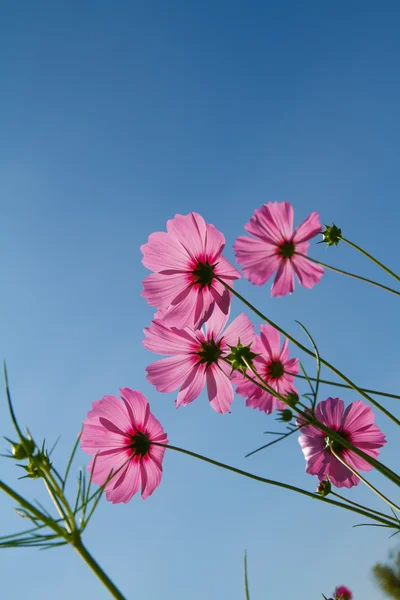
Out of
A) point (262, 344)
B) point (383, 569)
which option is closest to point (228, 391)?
point (262, 344)

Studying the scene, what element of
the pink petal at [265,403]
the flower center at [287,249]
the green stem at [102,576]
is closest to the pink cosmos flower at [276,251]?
the flower center at [287,249]

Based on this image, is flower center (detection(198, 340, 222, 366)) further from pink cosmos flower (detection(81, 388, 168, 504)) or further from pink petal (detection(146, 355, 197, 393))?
pink cosmos flower (detection(81, 388, 168, 504))

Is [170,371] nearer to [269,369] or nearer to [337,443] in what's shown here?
[269,369]

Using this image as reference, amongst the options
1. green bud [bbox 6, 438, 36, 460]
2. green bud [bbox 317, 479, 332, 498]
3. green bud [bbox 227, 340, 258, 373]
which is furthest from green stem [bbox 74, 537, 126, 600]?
green bud [bbox 317, 479, 332, 498]

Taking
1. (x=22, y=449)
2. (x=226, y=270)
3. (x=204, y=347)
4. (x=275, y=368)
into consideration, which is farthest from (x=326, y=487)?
(x=22, y=449)

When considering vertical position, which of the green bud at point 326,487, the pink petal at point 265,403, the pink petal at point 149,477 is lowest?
the green bud at point 326,487

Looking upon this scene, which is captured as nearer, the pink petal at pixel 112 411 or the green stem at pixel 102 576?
the green stem at pixel 102 576

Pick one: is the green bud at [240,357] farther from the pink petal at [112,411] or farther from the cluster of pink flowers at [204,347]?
the pink petal at [112,411]
